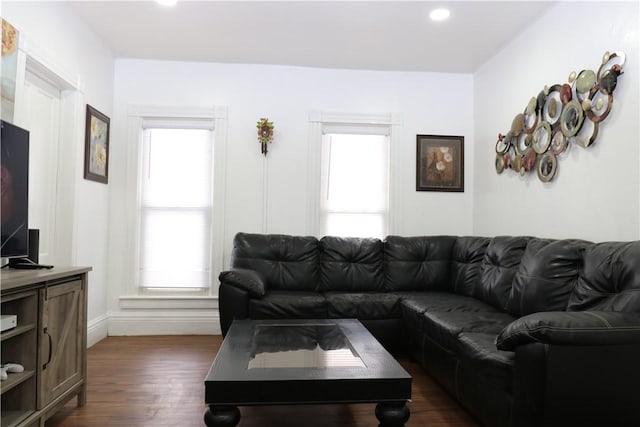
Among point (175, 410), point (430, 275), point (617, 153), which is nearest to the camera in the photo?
point (175, 410)

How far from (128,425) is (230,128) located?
283cm

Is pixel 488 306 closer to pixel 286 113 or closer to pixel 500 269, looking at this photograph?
pixel 500 269

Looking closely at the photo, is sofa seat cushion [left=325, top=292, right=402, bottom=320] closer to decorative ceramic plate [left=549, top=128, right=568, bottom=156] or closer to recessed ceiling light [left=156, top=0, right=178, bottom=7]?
decorative ceramic plate [left=549, top=128, right=568, bottom=156]

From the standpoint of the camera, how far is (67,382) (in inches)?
85.2

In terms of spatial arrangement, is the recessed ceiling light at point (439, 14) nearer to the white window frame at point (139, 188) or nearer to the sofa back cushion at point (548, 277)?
the sofa back cushion at point (548, 277)

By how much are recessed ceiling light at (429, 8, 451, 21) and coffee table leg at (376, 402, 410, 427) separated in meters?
2.79

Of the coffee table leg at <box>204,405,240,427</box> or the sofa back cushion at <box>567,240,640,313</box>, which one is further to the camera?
the sofa back cushion at <box>567,240,640,313</box>

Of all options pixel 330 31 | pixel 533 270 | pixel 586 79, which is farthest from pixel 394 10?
pixel 533 270

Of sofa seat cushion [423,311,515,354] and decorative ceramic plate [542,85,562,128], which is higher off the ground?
decorative ceramic plate [542,85,562,128]

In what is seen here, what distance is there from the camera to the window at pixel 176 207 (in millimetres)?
4066

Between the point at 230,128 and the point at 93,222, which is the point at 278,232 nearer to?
the point at 230,128

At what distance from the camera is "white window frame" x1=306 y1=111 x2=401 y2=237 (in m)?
4.20

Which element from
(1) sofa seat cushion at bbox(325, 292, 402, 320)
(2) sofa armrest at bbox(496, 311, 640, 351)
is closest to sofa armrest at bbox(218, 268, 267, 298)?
(1) sofa seat cushion at bbox(325, 292, 402, 320)

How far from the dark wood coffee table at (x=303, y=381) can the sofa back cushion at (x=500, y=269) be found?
126cm
